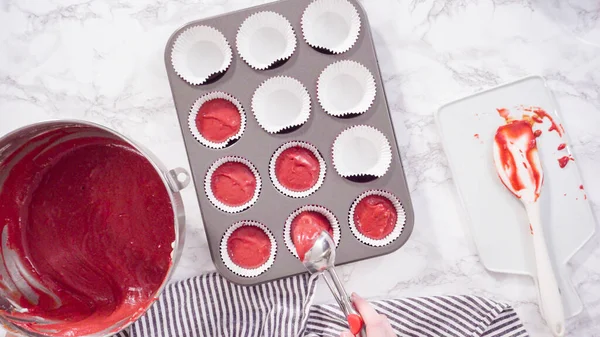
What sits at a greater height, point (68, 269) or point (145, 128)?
point (145, 128)

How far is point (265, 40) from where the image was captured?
57.9 inches

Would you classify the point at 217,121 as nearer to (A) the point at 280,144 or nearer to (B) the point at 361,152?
(A) the point at 280,144

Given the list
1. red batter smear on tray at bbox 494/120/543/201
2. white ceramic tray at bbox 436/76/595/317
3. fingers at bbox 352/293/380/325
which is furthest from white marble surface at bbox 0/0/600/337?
fingers at bbox 352/293/380/325

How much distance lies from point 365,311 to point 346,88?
56 cm

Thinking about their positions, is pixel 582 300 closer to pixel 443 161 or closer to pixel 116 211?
pixel 443 161

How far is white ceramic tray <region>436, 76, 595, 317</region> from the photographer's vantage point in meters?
1.54

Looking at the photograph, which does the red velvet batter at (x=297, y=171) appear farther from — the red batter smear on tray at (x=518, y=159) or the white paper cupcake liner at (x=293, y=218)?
the red batter smear on tray at (x=518, y=159)

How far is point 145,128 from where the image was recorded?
1543 mm

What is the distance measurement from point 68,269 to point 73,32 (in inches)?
25.5

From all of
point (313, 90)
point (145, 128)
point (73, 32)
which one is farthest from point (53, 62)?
point (313, 90)

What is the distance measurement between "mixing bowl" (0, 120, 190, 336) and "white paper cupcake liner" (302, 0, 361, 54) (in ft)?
1.61

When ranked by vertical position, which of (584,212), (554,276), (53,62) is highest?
(53,62)

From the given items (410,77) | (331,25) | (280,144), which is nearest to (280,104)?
(280,144)

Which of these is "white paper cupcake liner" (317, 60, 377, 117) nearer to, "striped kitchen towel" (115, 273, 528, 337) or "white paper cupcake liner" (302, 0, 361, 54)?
"white paper cupcake liner" (302, 0, 361, 54)
